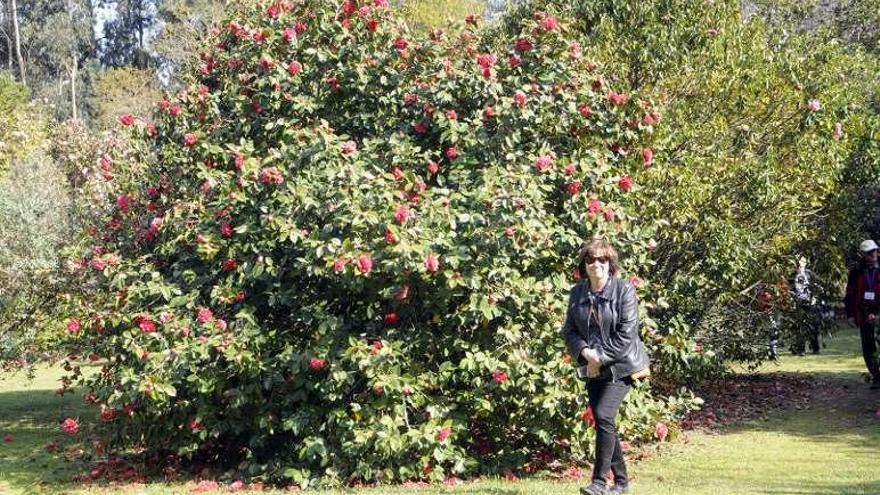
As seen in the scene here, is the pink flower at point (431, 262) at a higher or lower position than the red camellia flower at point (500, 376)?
higher

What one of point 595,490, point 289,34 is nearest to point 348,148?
point 289,34

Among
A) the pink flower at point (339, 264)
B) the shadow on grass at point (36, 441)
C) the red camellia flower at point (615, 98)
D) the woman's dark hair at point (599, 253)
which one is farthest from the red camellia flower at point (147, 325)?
the red camellia flower at point (615, 98)

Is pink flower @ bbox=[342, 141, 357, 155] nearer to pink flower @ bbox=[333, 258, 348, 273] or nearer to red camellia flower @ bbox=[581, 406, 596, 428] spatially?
pink flower @ bbox=[333, 258, 348, 273]

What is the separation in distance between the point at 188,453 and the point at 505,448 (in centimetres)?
283

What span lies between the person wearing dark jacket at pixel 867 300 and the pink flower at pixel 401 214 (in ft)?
22.6

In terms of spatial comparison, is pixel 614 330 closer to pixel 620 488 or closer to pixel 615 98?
pixel 620 488

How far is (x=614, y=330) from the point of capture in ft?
20.1

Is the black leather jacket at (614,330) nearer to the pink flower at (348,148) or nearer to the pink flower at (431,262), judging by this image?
the pink flower at (431,262)

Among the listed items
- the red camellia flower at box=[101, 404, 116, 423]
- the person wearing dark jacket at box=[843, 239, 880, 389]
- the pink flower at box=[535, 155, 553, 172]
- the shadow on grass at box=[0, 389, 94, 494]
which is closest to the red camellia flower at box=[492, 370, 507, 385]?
the pink flower at box=[535, 155, 553, 172]

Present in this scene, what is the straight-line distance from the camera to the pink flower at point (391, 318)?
25.9ft

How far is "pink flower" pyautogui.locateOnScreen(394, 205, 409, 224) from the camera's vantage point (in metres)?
7.28

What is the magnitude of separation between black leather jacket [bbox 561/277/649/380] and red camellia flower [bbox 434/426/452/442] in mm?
1711

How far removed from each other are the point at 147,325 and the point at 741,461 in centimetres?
544

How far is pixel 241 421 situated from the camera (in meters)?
8.27
